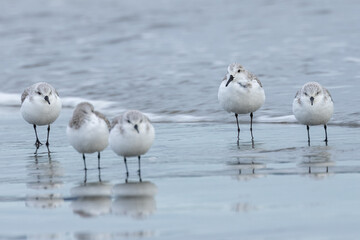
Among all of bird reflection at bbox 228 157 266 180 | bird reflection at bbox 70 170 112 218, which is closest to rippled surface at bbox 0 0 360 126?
bird reflection at bbox 228 157 266 180

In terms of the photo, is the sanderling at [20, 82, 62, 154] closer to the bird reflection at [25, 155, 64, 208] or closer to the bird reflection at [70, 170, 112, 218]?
the bird reflection at [25, 155, 64, 208]

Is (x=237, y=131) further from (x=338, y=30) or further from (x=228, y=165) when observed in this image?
(x=338, y=30)

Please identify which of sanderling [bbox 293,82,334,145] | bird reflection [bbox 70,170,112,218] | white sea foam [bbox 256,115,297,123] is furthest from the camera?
white sea foam [bbox 256,115,297,123]

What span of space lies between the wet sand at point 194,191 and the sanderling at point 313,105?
34 cm

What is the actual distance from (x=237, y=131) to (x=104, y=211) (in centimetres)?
549

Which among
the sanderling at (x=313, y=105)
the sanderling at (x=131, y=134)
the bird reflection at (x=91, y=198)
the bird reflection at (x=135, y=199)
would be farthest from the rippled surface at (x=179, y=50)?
the bird reflection at (x=91, y=198)

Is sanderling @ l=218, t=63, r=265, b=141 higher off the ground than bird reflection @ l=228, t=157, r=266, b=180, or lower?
higher

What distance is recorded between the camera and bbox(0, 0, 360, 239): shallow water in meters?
7.09

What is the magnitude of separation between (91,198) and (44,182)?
113 cm

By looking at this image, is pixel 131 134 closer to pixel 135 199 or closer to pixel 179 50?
pixel 135 199

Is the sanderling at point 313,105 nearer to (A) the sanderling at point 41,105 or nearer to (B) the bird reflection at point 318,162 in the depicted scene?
(B) the bird reflection at point 318,162

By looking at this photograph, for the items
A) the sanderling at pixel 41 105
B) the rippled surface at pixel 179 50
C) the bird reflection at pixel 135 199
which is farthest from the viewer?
the rippled surface at pixel 179 50

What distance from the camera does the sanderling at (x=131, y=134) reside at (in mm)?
8781

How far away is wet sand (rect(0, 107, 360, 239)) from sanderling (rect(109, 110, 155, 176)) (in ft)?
1.10
